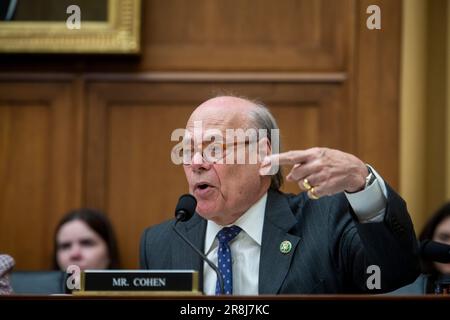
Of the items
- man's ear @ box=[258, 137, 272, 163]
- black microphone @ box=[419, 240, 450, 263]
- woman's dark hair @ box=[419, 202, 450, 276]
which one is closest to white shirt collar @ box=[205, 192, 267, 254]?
man's ear @ box=[258, 137, 272, 163]

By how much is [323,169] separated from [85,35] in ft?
8.46

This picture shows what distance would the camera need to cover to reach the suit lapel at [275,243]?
309 cm

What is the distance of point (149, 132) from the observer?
505 cm

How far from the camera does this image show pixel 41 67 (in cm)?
510

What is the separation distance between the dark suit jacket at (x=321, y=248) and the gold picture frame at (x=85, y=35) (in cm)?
178

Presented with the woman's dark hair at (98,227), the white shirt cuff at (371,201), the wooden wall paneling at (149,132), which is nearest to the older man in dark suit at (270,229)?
the white shirt cuff at (371,201)

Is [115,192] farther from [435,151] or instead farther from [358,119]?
[435,151]

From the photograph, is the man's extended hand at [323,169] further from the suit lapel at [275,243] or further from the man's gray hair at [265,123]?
the man's gray hair at [265,123]

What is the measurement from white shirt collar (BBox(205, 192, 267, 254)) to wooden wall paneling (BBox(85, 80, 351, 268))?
165 cm

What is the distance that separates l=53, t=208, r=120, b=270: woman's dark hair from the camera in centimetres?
475

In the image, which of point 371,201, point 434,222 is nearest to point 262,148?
point 371,201
